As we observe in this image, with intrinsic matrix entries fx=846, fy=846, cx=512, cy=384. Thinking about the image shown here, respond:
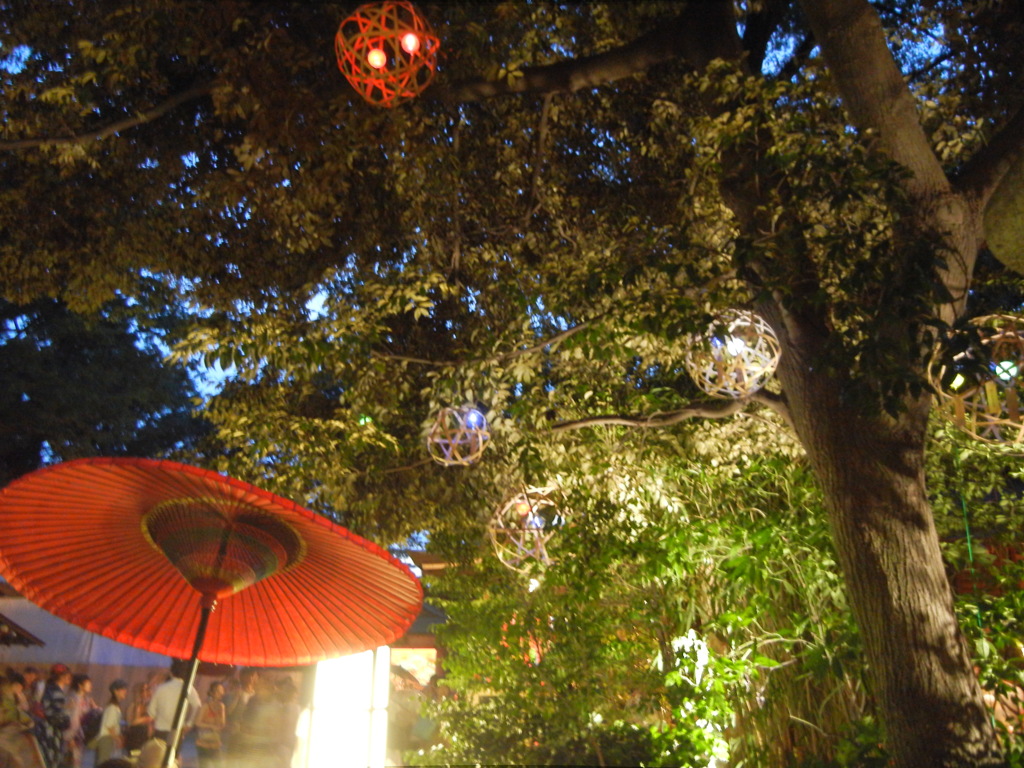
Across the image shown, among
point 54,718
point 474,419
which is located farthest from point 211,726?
point 474,419

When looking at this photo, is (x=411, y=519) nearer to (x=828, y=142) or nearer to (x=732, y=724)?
(x=732, y=724)

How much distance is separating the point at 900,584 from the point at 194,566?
2521 millimetres

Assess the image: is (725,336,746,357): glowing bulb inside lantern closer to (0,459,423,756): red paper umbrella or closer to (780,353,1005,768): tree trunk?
(780,353,1005,768): tree trunk

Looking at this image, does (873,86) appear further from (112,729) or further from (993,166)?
(112,729)

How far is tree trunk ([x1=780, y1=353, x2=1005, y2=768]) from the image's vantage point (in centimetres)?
301

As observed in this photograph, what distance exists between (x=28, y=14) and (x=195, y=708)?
5.51m

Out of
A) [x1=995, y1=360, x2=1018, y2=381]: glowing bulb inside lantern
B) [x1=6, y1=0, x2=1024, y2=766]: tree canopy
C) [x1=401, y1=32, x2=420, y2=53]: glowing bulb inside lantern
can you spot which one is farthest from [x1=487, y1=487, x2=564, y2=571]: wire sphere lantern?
[x1=401, y1=32, x2=420, y2=53]: glowing bulb inside lantern

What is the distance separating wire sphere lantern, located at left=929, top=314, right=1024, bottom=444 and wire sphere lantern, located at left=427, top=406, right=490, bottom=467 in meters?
2.20

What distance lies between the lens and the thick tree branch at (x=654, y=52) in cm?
433

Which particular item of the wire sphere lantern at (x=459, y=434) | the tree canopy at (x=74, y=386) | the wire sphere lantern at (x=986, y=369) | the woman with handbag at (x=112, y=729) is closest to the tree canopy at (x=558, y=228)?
the wire sphere lantern at (x=986, y=369)

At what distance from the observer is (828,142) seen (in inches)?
167

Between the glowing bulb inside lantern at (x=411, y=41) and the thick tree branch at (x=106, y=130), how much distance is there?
78.0 inches

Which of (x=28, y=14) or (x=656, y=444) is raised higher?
(x=28, y=14)

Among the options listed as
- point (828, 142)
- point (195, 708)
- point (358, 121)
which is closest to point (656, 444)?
point (828, 142)
